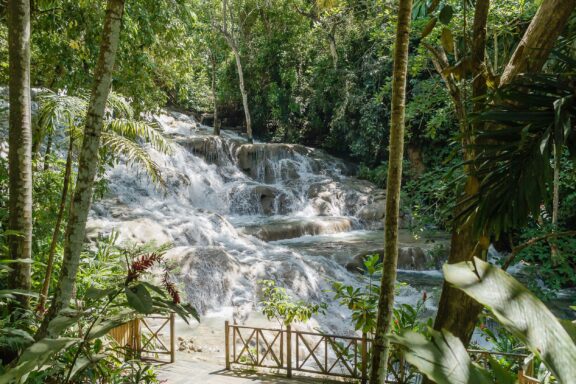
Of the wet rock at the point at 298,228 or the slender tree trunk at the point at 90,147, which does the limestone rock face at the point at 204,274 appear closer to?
the wet rock at the point at 298,228

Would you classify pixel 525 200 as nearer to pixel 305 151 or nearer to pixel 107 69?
pixel 107 69

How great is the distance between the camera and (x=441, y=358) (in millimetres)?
979

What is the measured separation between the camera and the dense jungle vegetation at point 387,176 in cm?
162

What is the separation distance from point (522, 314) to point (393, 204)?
185cm

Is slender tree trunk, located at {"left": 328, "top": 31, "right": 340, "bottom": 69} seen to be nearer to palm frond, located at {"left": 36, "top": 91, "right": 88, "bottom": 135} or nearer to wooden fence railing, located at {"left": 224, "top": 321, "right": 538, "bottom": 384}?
wooden fence railing, located at {"left": 224, "top": 321, "right": 538, "bottom": 384}

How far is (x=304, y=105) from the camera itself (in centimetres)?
2217

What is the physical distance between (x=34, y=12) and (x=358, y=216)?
11.7 m

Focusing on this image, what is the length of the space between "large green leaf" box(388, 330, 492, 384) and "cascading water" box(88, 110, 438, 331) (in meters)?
4.76

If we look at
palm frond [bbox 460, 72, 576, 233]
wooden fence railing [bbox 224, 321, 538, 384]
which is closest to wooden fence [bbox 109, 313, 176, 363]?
wooden fence railing [bbox 224, 321, 538, 384]

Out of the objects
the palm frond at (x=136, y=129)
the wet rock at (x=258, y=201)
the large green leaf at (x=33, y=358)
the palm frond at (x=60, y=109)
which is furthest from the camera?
the wet rock at (x=258, y=201)

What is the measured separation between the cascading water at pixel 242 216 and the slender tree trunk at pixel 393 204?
3.22 meters

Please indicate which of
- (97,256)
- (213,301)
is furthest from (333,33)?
(97,256)

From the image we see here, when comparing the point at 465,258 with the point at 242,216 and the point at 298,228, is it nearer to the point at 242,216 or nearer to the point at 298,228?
the point at 298,228

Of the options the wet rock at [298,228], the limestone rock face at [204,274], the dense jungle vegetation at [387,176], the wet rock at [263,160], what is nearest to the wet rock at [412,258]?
the wet rock at [298,228]
